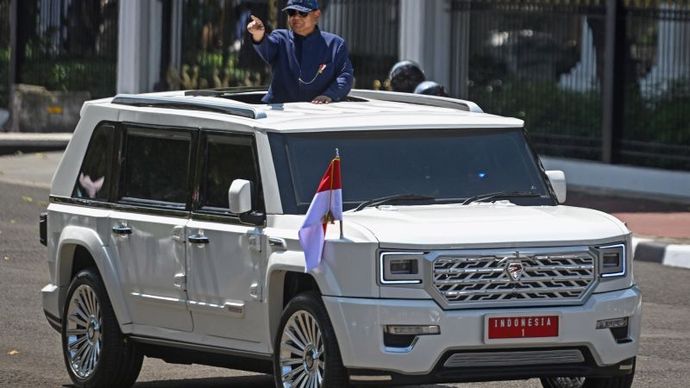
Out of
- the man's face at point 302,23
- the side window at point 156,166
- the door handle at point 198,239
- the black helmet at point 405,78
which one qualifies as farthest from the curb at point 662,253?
the door handle at point 198,239

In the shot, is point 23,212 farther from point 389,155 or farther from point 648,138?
point 389,155

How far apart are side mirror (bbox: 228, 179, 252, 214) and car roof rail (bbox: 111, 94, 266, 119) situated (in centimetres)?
55

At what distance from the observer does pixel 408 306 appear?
8406mm

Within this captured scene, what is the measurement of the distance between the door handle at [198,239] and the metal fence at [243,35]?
642 inches

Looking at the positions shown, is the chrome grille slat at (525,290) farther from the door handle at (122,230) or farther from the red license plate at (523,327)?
the door handle at (122,230)

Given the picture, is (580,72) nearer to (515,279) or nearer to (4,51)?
(4,51)

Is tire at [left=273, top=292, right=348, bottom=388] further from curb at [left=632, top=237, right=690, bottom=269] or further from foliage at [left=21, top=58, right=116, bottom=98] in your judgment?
foliage at [left=21, top=58, right=116, bottom=98]

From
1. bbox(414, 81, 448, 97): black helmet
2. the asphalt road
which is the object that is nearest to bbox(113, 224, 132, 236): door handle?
the asphalt road

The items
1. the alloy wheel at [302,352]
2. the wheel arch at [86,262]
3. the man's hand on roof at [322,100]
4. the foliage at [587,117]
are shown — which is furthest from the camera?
the foliage at [587,117]

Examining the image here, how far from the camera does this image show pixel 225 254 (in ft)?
30.7

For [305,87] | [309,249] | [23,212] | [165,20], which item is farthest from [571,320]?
[165,20]

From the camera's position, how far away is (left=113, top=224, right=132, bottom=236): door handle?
10000 millimetres

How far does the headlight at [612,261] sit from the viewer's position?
8.80m

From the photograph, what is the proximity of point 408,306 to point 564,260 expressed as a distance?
81 cm
